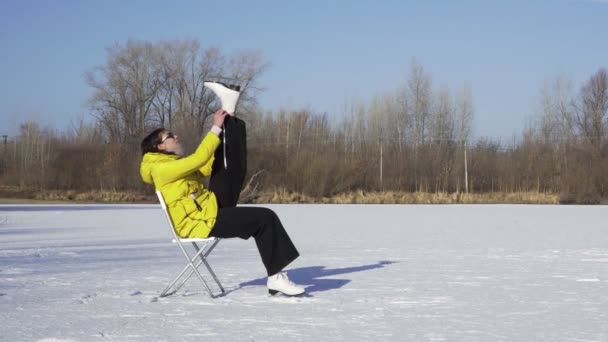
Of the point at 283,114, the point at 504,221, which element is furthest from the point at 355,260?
the point at 283,114

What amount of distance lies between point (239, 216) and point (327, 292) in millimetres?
928

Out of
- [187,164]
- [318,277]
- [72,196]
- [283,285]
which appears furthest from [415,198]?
[187,164]

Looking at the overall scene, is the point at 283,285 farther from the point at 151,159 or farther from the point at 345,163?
the point at 345,163

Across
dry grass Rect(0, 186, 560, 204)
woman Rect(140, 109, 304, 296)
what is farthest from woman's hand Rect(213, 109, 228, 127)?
dry grass Rect(0, 186, 560, 204)

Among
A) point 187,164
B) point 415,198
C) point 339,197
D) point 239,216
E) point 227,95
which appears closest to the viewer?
point 187,164

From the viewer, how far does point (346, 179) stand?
29234 mm

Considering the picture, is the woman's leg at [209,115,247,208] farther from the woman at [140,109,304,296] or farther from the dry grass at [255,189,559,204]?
the dry grass at [255,189,559,204]

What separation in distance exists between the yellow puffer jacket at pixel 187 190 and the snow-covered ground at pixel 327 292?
513 mm

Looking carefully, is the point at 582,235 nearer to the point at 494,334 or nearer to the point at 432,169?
the point at 494,334

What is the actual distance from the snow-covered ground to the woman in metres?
0.35

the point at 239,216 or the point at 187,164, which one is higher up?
the point at 187,164

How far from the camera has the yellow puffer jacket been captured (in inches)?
188

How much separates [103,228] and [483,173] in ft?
68.9

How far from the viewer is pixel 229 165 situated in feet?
16.4
